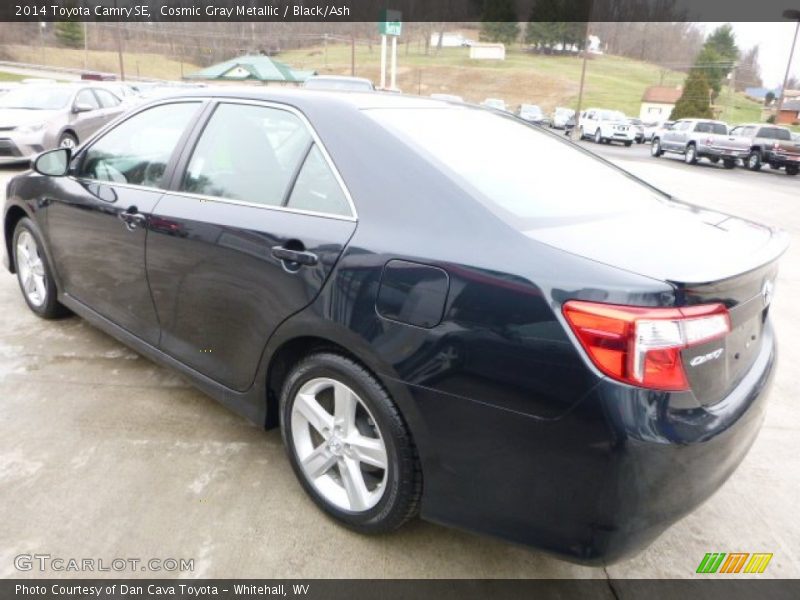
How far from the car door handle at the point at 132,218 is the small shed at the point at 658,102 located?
68852 mm

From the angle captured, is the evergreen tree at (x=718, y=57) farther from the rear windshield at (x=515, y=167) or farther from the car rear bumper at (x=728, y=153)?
the rear windshield at (x=515, y=167)

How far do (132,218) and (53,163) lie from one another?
1.09m

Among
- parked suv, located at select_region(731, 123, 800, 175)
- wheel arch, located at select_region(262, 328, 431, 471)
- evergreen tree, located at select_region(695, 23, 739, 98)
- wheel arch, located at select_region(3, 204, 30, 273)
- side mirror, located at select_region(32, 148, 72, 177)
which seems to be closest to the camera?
wheel arch, located at select_region(262, 328, 431, 471)

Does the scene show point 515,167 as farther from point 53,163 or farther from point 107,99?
point 107,99

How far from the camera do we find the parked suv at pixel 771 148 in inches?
849

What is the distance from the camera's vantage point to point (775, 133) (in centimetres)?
2242

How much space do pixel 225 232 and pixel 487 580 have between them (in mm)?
1664

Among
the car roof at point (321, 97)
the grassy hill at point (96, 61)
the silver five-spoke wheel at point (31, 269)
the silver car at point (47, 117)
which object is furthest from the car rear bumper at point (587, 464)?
the grassy hill at point (96, 61)

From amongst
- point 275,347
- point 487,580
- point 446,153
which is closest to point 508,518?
point 487,580

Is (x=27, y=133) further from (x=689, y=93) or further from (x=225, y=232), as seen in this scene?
(x=689, y=93)

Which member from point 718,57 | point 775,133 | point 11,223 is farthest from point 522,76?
point 11,223

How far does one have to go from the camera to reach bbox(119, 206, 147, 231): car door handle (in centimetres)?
288

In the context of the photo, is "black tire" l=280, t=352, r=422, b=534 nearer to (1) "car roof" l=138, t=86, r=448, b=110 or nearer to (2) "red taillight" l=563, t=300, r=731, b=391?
(2) "red taillight" l=563, t=300, r=731, b=391

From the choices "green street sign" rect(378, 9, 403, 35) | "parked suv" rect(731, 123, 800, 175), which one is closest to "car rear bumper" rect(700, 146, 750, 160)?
"parked suv" rect(731, 123, 800, 175)
